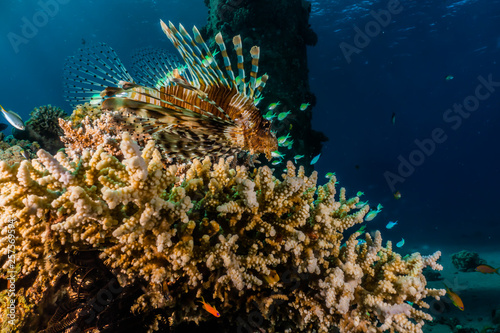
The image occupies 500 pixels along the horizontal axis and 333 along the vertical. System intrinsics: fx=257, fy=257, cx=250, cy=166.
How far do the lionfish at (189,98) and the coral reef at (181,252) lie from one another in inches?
17.0

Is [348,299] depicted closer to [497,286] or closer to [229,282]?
[229,282]

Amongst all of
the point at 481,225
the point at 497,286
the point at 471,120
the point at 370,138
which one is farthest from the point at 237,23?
the point at 370,138

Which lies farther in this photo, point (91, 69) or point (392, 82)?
point (392, 82)

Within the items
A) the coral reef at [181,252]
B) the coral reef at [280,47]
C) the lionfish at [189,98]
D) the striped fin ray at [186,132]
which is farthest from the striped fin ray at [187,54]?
the coral reef at [280,47]

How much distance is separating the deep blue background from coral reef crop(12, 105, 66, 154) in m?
15.6

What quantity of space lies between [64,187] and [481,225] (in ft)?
158

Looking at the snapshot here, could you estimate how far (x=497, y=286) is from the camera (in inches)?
435

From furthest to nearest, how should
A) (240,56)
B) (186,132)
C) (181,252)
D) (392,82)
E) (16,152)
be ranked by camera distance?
(392,82)
(16,152)
(240,56)
(186,132)
(181,252)

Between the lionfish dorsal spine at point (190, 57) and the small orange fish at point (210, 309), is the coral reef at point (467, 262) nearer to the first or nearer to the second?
the small orange fish at point (210, 309)

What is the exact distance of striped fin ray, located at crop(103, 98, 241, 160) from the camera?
2236mm

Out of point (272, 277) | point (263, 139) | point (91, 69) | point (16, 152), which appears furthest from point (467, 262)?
point (16, 152)

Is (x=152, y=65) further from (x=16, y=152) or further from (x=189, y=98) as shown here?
(x=16, y=152)

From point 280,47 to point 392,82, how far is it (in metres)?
55.9

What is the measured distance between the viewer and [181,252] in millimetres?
1714
